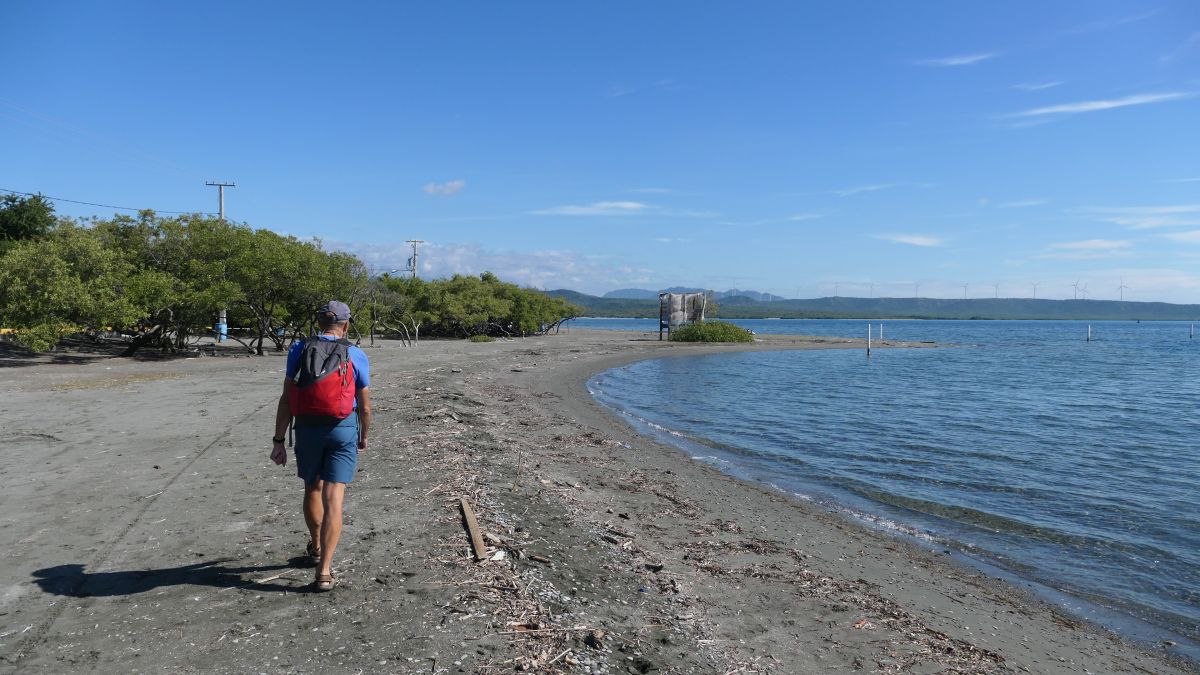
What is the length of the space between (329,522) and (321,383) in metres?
1.01

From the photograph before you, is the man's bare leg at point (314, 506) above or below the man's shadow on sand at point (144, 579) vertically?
above

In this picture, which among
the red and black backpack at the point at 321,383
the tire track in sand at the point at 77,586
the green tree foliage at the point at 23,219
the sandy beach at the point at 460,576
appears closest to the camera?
the tire track in sand at the point at 77,586

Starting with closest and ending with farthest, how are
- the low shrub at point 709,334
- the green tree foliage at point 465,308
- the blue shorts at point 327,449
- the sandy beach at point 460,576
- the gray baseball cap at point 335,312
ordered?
the sandy beach at point 460,576
the blue shorts at point 327,449
the gray baseball cap at point 335,312
the green tree foliage at point 465,308
the low shrub at point 709,334

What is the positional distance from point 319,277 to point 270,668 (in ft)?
87.9

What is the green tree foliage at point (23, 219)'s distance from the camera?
36.3m

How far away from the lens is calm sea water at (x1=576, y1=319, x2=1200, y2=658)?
7.99 meters

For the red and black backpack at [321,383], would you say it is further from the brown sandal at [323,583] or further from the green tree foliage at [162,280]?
the green tree foliage at [162,280]

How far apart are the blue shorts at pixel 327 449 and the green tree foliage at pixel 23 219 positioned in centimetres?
4050

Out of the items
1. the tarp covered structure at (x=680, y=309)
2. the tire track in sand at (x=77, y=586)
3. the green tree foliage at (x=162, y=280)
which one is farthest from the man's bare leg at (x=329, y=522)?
the tarp covered structure at (x=680, y=309)

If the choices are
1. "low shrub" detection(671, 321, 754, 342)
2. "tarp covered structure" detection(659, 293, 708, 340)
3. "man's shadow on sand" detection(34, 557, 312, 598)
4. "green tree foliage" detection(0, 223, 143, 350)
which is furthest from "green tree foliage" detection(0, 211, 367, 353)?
"tarp covered structure" detection(659, 293, 708, 340)

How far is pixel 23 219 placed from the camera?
3650 cm

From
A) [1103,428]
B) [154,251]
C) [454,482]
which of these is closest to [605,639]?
[454,482]

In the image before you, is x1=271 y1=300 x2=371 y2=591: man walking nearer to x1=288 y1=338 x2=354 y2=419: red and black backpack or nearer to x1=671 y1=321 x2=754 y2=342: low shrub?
x1=288 y1=338 x2=354 y2=419: red and black backpack

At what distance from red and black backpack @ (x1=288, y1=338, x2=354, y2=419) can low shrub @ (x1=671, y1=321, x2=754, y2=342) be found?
59.4m
